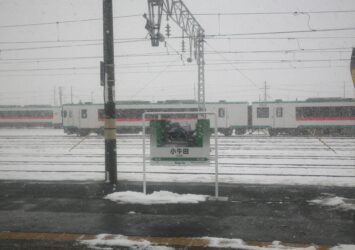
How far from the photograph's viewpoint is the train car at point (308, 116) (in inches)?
1198

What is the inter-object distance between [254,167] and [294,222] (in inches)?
274

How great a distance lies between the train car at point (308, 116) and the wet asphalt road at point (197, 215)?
24.0 meters

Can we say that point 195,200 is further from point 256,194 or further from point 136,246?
point 136,246

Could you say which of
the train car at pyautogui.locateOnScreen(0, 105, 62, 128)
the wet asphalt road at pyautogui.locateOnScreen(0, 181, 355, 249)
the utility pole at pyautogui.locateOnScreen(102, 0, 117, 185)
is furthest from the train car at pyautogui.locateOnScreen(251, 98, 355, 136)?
the train car at pyautogui.locateOnScreen(0, 105, 62, 128)

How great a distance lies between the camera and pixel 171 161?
25.6ft

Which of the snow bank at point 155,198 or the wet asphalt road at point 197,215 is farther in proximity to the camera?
the snow bank at point 155,198

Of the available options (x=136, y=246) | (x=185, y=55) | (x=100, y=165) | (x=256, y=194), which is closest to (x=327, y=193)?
(x=256, y=194)

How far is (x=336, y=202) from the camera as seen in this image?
687 cm

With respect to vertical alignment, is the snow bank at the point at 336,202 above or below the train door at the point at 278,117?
below

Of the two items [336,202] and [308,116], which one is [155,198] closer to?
[336,202]

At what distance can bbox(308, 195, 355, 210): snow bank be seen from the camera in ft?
21.6

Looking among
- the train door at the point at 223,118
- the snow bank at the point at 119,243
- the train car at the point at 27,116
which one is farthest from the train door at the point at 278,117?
the train car at the point at 27,116

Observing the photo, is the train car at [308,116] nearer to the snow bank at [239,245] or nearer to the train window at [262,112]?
the train window at [262,112]

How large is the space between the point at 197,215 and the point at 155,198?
1460 millimetres
